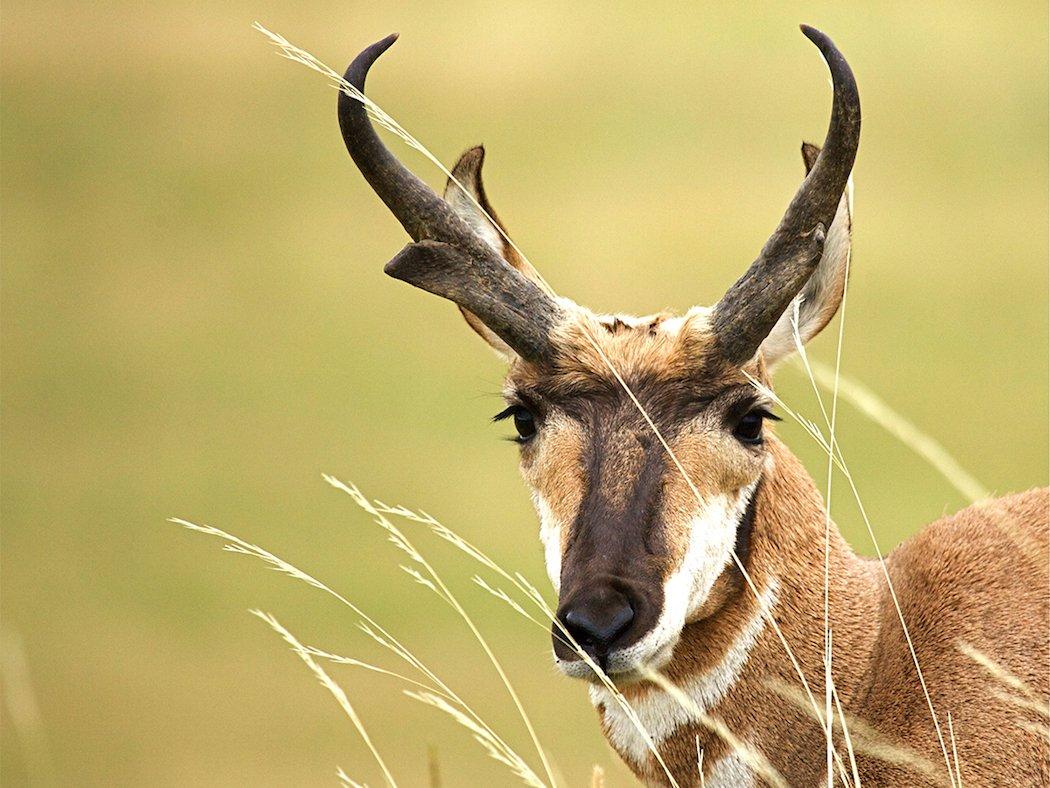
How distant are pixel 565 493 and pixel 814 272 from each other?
1.52 m

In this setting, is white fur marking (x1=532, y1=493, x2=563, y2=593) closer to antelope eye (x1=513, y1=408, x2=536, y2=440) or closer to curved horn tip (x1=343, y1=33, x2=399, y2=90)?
antelope eye (x1=513, y1=408, x2=536, y2=440)

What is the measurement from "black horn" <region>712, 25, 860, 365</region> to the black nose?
1.28m

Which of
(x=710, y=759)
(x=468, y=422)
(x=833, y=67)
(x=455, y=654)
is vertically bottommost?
(x=710, y=759)

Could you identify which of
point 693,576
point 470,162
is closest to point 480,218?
point 470,162

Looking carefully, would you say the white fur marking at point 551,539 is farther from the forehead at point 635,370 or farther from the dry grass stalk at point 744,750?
the dry grass stalk at point 744,750

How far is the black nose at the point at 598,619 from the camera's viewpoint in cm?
525

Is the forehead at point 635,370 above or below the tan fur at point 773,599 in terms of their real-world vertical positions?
above

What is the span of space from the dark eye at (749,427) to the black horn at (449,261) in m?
0.80

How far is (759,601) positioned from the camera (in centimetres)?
579

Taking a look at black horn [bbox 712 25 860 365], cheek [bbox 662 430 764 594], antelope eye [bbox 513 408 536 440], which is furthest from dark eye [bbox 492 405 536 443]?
black horn [bbox 712 25 860 365]

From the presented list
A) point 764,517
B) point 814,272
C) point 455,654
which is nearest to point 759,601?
point 764,517

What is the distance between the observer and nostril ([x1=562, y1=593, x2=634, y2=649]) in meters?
5.25

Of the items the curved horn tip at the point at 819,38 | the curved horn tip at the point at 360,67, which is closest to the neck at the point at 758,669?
the curved horn tip at the point at 819,38

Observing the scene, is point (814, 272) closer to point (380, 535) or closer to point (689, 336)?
point (689, 336)
